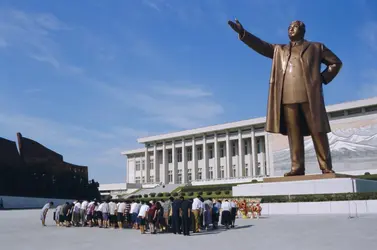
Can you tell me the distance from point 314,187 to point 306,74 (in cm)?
392

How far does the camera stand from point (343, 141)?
40.6m

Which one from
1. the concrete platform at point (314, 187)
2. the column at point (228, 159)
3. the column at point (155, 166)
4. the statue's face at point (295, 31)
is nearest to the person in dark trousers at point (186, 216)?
the concrete platform at point (314, 187)

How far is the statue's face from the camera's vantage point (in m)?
14.7

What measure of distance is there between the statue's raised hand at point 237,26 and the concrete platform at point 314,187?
568 cm

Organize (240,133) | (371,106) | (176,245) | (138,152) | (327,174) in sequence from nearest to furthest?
Result: (176,245) < (327,174) < (371,106) < (240,133) < (138,152)

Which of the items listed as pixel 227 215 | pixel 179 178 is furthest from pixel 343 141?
pixel 227 215

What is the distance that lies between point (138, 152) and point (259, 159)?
21.5 m

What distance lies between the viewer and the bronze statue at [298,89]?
1421 centimetres

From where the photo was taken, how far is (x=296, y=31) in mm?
14727

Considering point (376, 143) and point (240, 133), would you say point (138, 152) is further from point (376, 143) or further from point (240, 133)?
point (376, 143)

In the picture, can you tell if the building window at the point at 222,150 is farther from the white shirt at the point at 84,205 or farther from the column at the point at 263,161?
the white shirt at the point at 84,205

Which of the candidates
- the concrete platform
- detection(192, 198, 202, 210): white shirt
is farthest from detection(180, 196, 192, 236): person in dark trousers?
the concrete platform

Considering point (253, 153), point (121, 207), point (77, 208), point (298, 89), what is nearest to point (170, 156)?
point (253, 153)

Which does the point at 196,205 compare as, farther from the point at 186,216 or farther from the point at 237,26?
the point at 237,26
